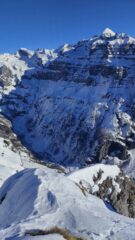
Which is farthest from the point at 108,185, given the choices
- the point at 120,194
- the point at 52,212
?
the point at 52,212

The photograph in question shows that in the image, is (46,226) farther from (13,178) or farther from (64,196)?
(13,178)

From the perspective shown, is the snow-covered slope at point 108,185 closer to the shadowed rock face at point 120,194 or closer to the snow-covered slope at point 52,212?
the shadowed rock face at point 120,194

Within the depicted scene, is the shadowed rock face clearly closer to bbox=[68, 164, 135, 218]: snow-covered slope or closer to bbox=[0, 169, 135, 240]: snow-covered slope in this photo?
bbox=[68, 164, 135, 218]: snow-covered slope

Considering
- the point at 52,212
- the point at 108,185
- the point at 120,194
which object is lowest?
the point at 120,194

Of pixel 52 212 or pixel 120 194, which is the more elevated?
pixel 52 212

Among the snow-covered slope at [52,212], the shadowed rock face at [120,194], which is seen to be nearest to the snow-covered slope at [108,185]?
the shadowed rock face at [120,194]

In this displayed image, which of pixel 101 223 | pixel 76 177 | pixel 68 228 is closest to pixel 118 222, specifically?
pixel 101 223

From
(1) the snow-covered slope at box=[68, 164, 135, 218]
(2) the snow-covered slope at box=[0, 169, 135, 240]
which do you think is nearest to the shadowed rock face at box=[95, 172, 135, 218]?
(1) the snow-covered slope at box=[68, 164, 135, 218]

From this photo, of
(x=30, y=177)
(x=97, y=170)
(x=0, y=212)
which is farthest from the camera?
(x=97, y=170)

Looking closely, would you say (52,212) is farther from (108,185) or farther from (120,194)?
(108,185)
